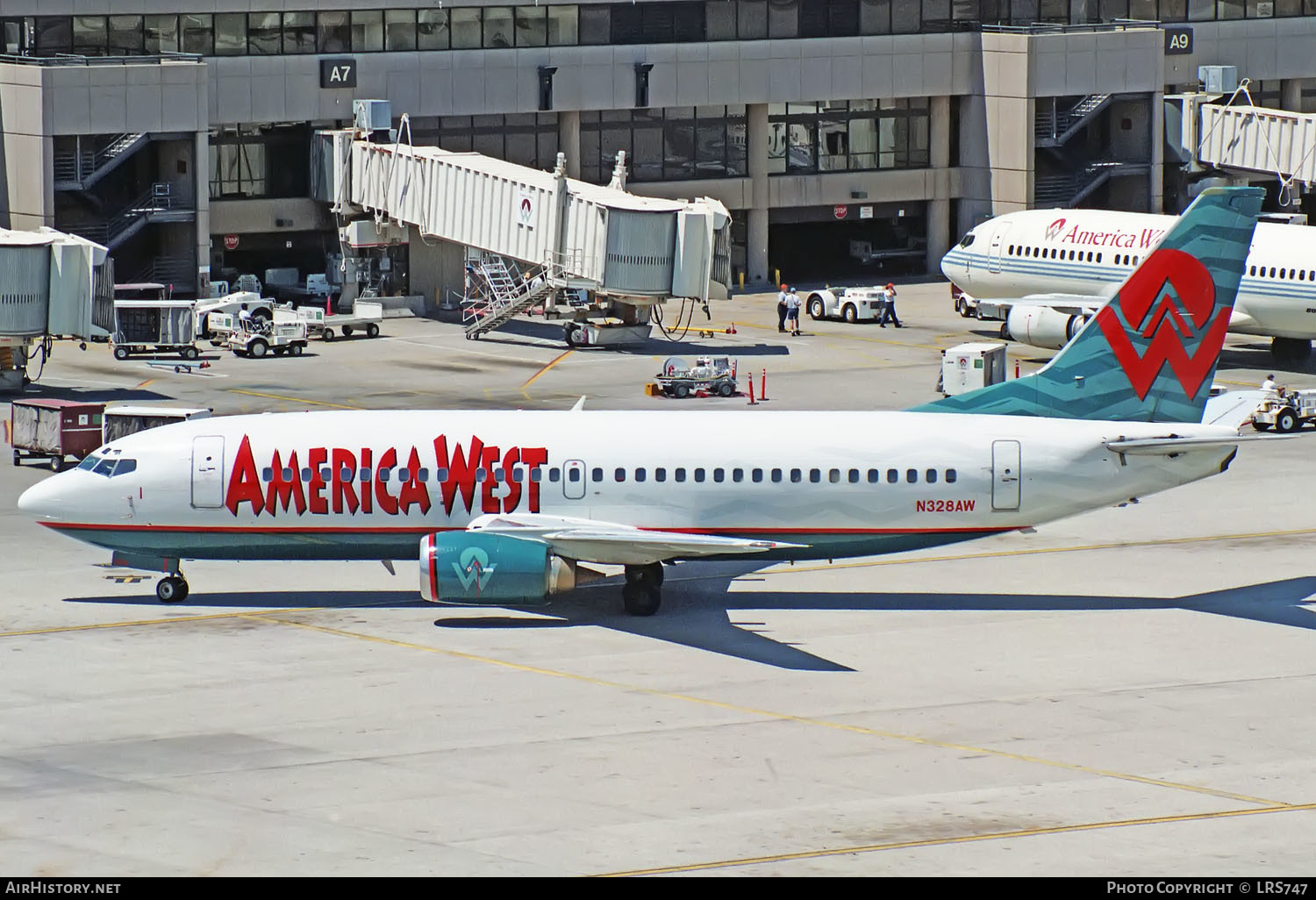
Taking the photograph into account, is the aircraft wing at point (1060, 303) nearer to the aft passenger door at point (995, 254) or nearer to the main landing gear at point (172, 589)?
the aft passenger door at point (995, 254)

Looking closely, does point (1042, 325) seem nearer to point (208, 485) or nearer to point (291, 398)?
point (291, 398)

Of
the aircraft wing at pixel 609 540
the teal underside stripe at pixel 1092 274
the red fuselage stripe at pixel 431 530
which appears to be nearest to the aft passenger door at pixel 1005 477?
the red fuselage stripe at pixel 431 530

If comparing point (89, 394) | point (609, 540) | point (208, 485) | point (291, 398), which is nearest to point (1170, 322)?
point (609, 540)

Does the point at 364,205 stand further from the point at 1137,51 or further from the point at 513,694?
the point at 513,694

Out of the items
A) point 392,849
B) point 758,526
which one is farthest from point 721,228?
point 392,849

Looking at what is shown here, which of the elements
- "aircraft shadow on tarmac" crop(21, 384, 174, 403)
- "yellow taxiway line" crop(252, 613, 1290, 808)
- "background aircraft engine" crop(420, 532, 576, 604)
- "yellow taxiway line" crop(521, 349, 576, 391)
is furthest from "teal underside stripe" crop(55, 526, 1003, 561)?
"yellow taxiway line" crop(521, 349, 576, 391)

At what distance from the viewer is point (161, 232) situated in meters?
99.5

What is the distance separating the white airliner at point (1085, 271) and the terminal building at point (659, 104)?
20.1m

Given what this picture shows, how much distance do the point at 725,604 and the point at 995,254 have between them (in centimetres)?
4789

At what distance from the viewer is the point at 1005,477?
44.3 meters

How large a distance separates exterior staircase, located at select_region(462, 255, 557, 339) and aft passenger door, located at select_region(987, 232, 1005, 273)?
19.3m

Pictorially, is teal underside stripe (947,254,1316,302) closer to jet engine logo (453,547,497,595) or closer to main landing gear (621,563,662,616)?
main landing gear (621,563,662,616)

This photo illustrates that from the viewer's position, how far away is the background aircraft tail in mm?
45188

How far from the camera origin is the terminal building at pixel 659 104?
9606 centimetres
